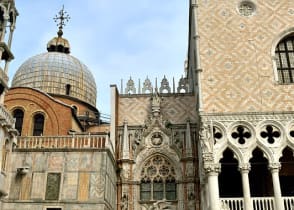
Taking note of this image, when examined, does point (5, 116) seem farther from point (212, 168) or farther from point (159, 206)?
point (212, 168)

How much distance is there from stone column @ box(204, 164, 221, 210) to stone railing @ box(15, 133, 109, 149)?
13.8 feet

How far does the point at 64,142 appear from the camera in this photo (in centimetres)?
1592

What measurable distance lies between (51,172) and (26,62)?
18.7 metres

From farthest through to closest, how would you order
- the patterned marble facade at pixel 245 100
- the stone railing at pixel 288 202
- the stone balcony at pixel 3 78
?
the stone balcony at pixel 3 78
the patterned marble facade at pixel 245 100
the stone railing at pixel 288 202

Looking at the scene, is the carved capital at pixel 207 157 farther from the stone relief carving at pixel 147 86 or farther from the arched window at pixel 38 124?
the arched window at pixel 38 124

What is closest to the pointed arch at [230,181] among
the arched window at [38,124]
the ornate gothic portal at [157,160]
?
the ornate gothic portal at [157,160]

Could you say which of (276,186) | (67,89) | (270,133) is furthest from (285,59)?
(67,89)

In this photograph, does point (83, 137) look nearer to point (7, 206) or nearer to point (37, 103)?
point (7, 206)

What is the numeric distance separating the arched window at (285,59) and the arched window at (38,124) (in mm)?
11794

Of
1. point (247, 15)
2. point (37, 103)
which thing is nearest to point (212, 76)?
point (247, 15)

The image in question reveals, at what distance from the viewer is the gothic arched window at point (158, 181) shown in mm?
17531

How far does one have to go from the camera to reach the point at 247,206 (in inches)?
558

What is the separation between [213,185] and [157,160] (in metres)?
4.28

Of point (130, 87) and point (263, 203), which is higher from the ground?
point (130, 87)
